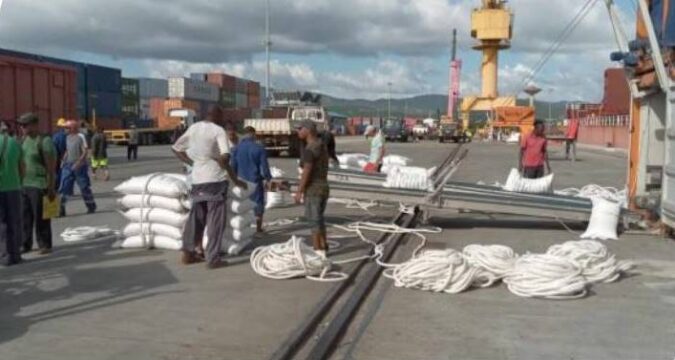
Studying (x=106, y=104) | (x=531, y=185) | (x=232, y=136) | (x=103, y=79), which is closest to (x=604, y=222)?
(x=531, y=185)

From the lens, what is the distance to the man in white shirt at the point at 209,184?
28.1 ft

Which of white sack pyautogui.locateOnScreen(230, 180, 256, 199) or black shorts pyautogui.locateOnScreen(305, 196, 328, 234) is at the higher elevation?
white sack pyautogui.locateOnScreen(230, 180, 256, 199)

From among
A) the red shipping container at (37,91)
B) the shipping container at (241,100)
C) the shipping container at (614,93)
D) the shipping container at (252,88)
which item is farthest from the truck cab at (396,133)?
the red shipping container at (37,91)

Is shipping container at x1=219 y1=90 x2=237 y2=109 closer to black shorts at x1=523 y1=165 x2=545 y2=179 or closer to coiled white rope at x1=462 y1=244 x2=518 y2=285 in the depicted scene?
black shorts at x1=523 y1=165 x2=545 y2=179

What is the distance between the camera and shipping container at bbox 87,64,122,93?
54.7 m

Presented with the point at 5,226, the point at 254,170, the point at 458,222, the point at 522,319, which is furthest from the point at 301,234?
the point at 522,319

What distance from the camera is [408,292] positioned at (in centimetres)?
764

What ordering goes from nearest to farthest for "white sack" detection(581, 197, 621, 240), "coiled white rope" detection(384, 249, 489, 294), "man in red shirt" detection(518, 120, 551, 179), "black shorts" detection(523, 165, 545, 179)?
"coiled white rope" detection(384, 249, 489, 294), "white sack" detection(581, 197, 621, 240), "man in red shirt" detection(518, 120, 551, 179), "black shorts" detection(523, 165, 545, 179)

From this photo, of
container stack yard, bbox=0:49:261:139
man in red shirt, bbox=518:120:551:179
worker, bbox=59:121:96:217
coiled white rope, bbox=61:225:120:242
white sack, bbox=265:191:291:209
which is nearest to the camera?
coiled white rope, bbox=61:225:120:242

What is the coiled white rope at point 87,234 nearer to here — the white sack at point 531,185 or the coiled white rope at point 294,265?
the coiled white rope at point 294,265

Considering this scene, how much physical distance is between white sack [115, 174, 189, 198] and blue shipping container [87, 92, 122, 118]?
154ft

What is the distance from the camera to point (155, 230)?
9617mm

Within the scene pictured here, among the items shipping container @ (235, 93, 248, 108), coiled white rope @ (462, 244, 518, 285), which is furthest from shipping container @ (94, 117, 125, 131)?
coiled white rope @ (462, 244, 518, 285)

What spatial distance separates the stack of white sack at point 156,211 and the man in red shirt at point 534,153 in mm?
7009
